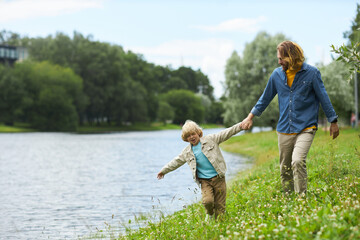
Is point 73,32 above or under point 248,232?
above

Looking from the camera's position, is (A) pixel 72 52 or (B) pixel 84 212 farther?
(A) pixel 72 52

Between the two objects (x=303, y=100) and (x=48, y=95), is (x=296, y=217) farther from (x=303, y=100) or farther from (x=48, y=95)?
→ (x=48, y=95)

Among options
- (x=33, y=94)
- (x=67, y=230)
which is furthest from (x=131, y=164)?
(x=33, y=94)

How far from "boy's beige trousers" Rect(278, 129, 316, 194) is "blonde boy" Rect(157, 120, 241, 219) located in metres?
0.71

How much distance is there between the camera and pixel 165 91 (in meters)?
145

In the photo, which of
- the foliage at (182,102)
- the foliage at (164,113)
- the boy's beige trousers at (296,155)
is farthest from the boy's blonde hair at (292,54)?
the foliage at (182,102)

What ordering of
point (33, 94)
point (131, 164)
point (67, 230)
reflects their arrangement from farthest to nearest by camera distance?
point (33, 94)
point (131, 164)
point (67, 230)

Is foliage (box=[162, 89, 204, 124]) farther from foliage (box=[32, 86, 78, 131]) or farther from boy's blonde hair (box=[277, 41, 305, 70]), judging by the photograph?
boy's blonde hair (box=[277, 41, 305, 70])

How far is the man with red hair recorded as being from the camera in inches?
259

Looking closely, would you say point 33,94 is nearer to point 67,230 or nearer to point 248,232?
point 67,230

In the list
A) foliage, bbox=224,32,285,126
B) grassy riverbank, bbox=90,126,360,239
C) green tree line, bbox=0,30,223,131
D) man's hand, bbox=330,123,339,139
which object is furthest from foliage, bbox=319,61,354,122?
green tree line, bbox=0,30,223,131

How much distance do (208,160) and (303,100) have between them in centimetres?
149

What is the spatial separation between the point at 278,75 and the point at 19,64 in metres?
83.0

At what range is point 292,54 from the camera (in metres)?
6.59
